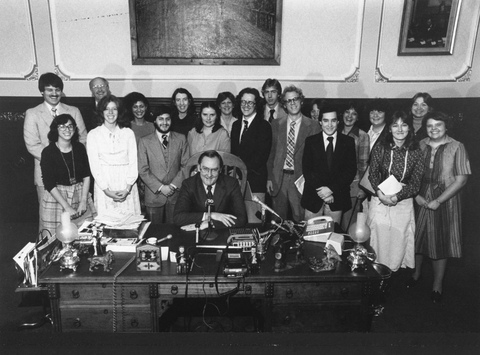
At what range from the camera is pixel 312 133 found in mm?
3557

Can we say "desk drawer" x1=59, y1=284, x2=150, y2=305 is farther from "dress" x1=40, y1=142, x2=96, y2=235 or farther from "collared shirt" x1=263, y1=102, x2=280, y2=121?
"collared shirt" x1=263, y1=102, x2=280, y2=121

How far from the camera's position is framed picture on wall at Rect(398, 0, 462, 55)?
453 cm

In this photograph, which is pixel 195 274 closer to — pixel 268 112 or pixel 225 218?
pixel 225 218

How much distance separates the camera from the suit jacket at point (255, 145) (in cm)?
354

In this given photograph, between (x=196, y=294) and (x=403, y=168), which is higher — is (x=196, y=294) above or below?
below

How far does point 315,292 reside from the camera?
2238mm

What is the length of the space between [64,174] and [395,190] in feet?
8.30

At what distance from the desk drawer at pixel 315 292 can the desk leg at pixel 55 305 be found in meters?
1.16

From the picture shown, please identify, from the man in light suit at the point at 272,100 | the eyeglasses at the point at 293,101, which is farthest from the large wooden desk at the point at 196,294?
the man in light suit at the point at 272,100

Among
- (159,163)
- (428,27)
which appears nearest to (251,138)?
(159,163)

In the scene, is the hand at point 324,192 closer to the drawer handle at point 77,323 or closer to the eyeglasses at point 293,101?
the eyeglasses at point 293,101

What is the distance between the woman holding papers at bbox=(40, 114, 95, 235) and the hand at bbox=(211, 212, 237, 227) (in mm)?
1126

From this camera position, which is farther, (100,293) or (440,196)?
(440,196)

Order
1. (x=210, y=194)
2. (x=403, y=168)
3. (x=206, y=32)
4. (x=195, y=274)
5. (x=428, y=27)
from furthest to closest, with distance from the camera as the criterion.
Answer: (x=206, y=32), (x=428, y=27), (x=403, y=168), (x=210, y=194), (x=195, y=274)
